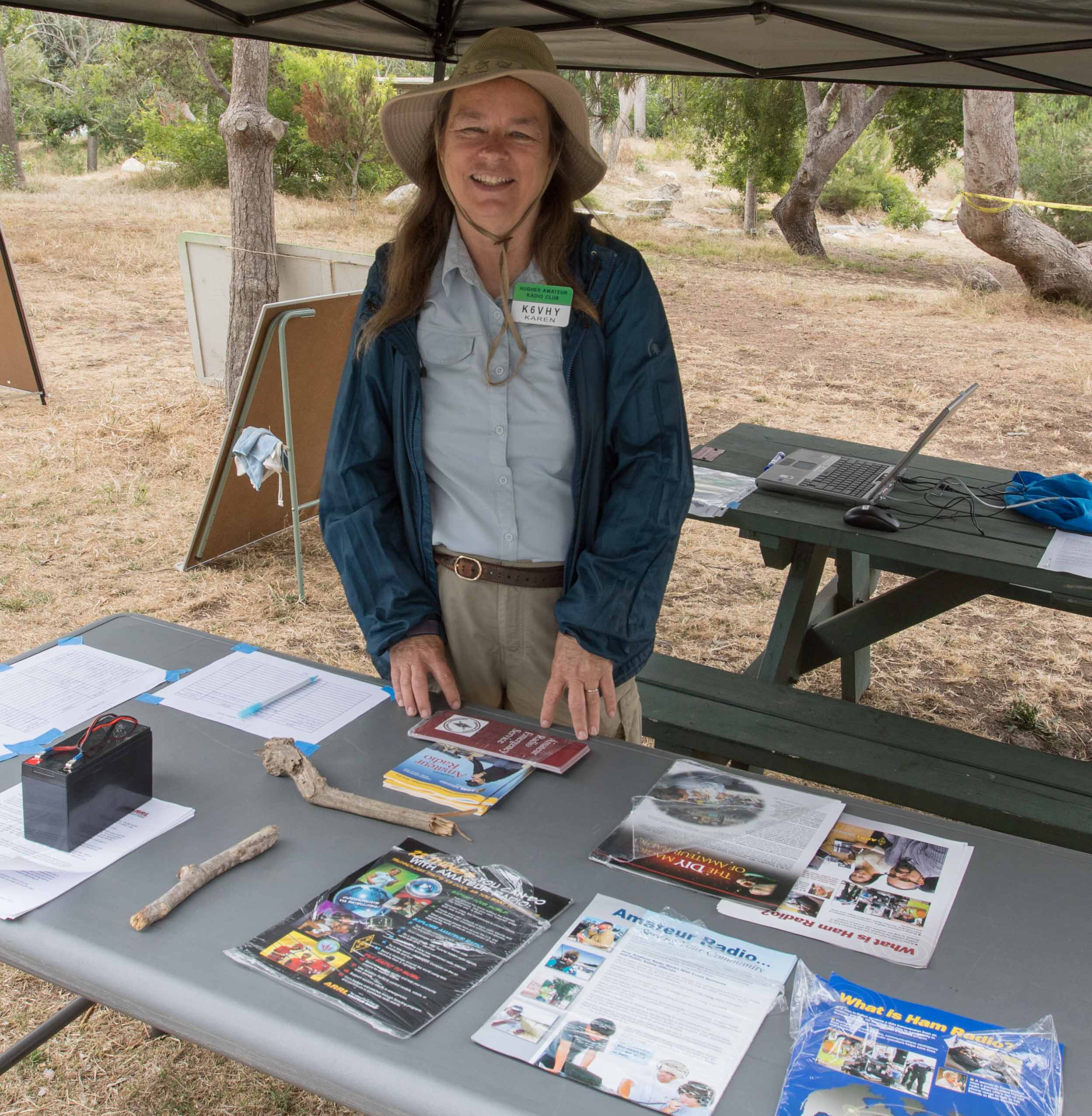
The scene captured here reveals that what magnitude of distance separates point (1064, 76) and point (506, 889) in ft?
10.5

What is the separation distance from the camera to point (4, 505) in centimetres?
555

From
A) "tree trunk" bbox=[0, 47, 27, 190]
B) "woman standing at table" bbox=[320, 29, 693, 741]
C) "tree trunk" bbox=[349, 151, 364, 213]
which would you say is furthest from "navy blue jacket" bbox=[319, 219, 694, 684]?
"tree trunk" bbox=[0, 47, 27, 190]

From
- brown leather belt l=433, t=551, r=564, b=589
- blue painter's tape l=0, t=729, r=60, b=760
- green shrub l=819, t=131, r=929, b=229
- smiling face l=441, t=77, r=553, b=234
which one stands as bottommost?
blue painter's tape l=0, t=729, r=60, b=760

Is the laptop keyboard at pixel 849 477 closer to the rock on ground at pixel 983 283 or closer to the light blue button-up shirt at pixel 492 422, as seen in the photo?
the light blue button-up shirt at pixel 492 422

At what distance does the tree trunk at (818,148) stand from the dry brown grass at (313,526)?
183 cm

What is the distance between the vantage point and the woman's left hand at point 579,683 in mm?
1780

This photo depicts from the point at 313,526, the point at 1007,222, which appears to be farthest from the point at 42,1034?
the point at 1007,222

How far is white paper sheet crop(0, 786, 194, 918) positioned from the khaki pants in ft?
1.95

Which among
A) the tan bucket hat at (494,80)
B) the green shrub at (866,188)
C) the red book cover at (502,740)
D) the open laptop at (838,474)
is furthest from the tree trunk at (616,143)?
the red book cover at (502,740)

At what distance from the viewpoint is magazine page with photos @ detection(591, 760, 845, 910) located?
1.38m

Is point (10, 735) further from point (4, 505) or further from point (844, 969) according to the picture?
point (4, 505)

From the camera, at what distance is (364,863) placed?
1.40 metres

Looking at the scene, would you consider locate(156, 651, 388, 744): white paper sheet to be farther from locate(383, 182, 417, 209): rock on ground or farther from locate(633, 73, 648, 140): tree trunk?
locate(633, 73, 648, 140): tree trunk

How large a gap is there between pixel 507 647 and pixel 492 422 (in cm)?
43
